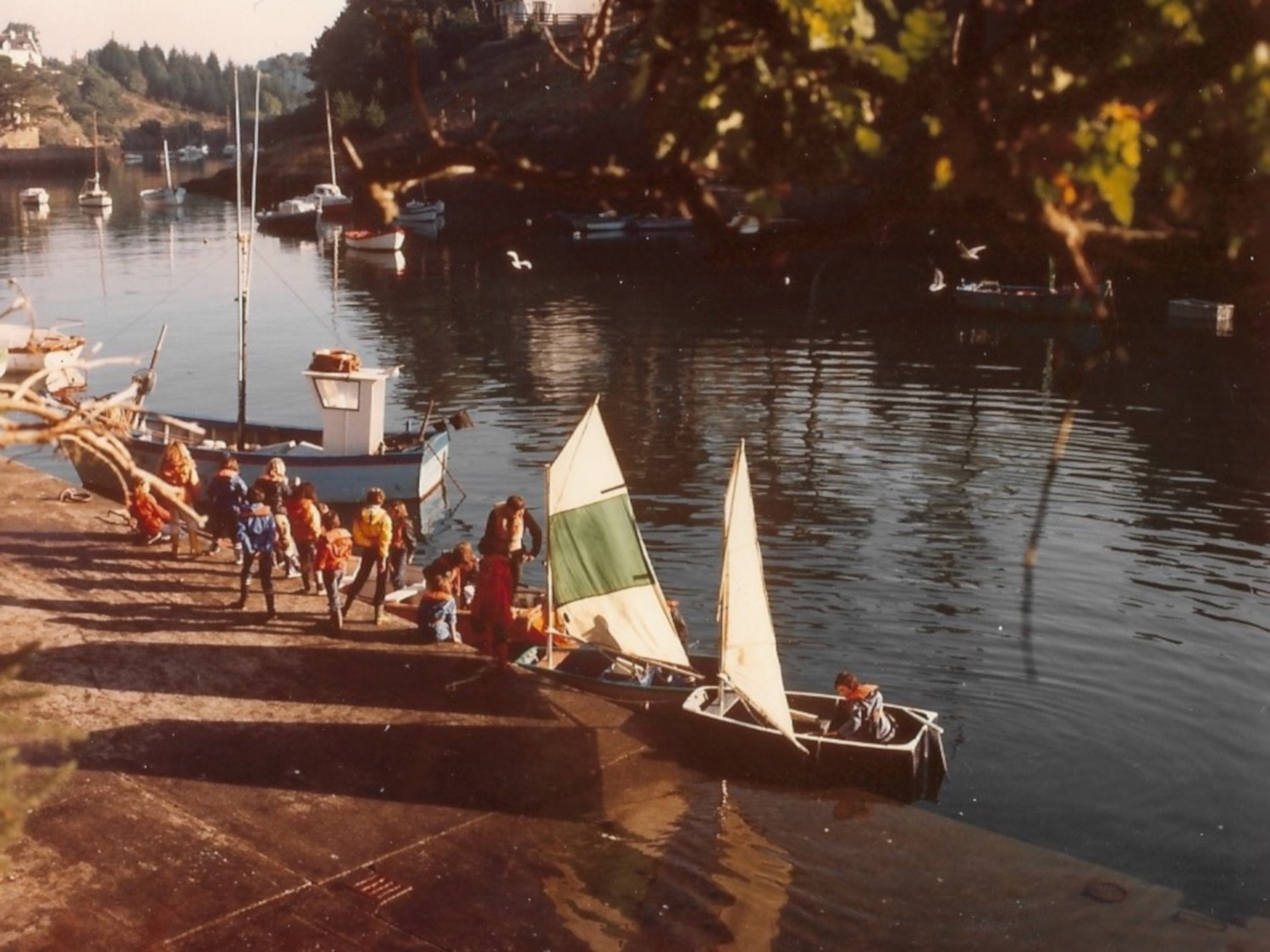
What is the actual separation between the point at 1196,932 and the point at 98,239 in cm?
10456

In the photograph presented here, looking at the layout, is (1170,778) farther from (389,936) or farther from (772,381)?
(772,381)

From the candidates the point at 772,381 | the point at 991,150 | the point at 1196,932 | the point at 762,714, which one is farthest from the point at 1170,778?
the point at 772,381

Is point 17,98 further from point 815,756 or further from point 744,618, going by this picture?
point 815,756

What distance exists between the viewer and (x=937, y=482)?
32906 millimetres

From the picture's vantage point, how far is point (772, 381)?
45.9 meters

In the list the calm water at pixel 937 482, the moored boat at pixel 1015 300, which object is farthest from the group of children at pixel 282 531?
the moored boat at pixel 1015 300

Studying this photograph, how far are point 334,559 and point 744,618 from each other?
5.74m

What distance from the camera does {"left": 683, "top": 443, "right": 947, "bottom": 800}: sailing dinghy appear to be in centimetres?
1565

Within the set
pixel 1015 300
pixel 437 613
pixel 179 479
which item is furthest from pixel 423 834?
pixel 1015 300

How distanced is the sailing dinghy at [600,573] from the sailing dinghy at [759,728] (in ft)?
4.59

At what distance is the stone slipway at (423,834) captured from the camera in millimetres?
11508

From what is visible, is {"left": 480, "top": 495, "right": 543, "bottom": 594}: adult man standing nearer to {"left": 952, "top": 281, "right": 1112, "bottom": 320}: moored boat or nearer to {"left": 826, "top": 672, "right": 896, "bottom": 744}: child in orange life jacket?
{"left": 826, "top": 672, "right": 896, "bottom": 744}: child in orange life jacket

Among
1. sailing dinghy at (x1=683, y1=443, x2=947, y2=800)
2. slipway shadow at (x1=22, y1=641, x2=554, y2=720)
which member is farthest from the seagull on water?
slipway shadow at (x1=22, y1=641, x2=554, y2=720)

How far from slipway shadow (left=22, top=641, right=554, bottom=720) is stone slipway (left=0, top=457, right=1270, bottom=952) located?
0.14ft
